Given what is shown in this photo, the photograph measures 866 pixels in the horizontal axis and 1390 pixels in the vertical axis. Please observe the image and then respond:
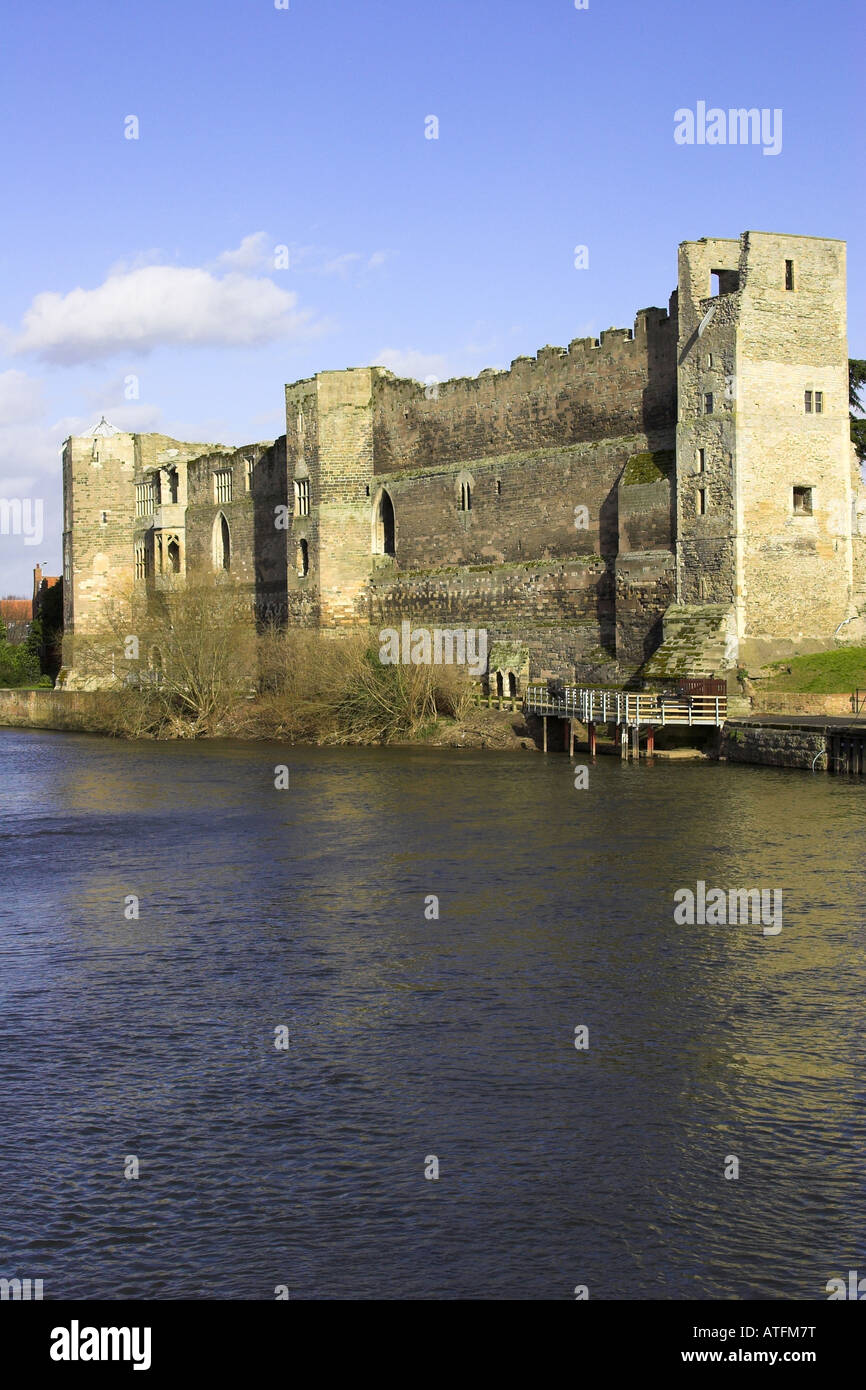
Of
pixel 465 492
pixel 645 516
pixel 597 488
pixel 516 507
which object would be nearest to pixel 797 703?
pixel 645 516

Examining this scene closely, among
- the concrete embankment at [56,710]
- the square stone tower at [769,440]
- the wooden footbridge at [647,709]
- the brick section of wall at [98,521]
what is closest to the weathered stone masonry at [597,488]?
the square stone tower at [769,440]

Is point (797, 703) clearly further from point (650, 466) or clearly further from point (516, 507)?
point (516, 507)

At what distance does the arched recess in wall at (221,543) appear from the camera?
178 ft

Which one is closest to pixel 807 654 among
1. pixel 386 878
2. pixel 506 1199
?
pixel 386 878

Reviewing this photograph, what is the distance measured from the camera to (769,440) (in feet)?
107

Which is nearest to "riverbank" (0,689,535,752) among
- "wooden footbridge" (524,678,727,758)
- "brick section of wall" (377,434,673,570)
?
"wooden footbridge" (524,678,727,758)

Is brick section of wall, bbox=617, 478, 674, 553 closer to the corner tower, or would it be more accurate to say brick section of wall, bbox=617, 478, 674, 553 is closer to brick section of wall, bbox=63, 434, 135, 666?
the corner tower

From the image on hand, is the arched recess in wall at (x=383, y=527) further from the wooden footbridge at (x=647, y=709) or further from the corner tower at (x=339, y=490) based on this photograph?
the wooden footbridge at (x=647, y=709)

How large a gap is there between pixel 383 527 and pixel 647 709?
17371 mm

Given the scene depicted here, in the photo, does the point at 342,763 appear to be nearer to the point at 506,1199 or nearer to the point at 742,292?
the point at 742,292

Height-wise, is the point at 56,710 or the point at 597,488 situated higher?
the point at 597,488

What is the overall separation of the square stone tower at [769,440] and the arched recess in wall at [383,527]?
557 inches
